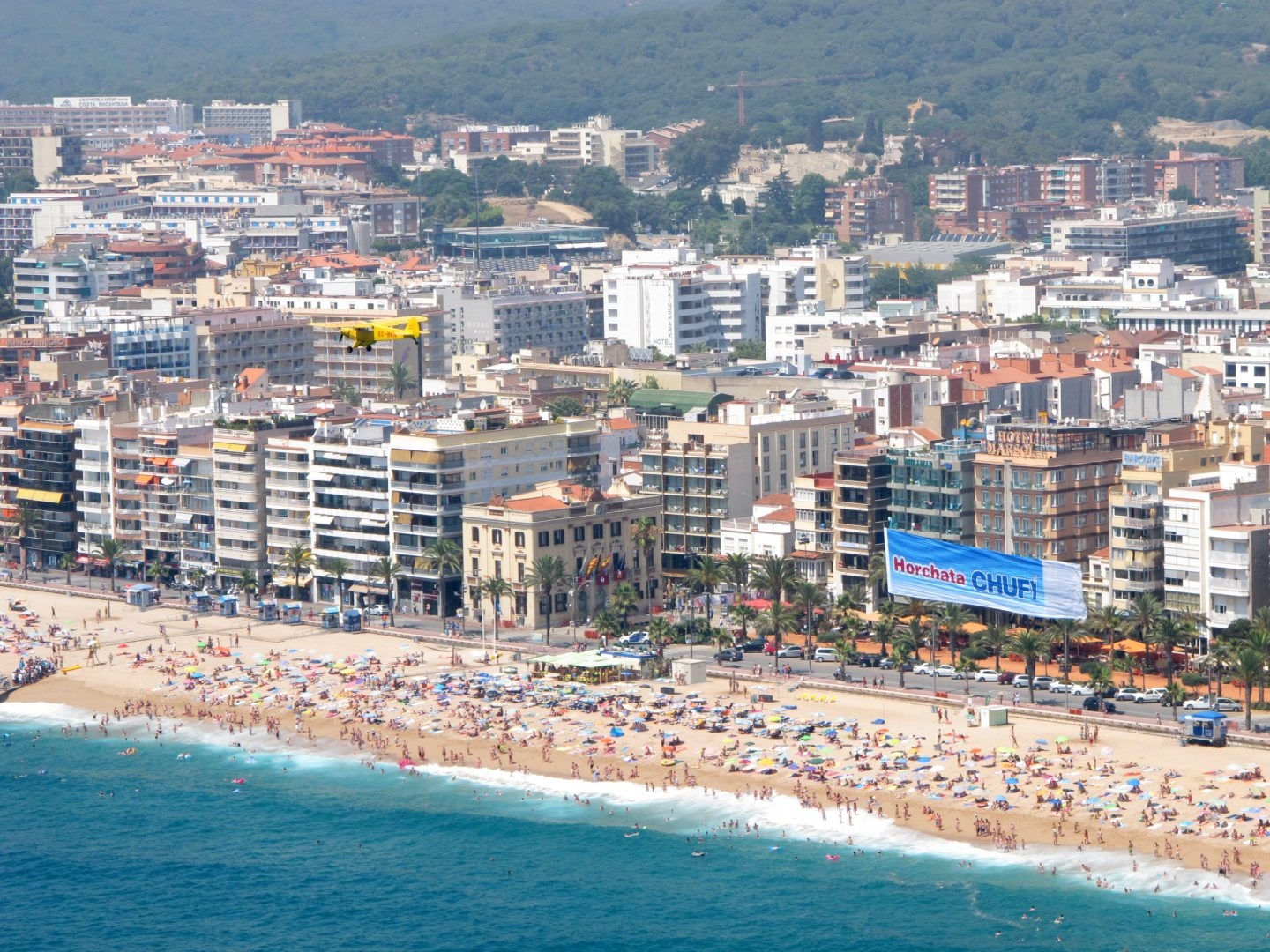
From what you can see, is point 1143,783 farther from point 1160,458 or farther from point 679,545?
point 679,545

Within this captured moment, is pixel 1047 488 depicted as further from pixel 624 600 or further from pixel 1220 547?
pixel 624 600

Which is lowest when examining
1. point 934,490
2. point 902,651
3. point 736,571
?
point 902,651

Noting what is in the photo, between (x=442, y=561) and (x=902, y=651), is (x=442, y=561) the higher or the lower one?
the higher one

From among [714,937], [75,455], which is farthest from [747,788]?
[75,455]

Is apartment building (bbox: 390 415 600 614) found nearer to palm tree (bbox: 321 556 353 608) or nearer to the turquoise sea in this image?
palm tree (bbox: 321 556 353 608)

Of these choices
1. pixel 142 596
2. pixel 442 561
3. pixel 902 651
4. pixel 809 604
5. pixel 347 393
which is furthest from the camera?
pixel 347 393

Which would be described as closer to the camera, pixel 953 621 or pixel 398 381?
pixel 953 621

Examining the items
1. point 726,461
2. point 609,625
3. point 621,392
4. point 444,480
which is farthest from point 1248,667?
point 621,392
